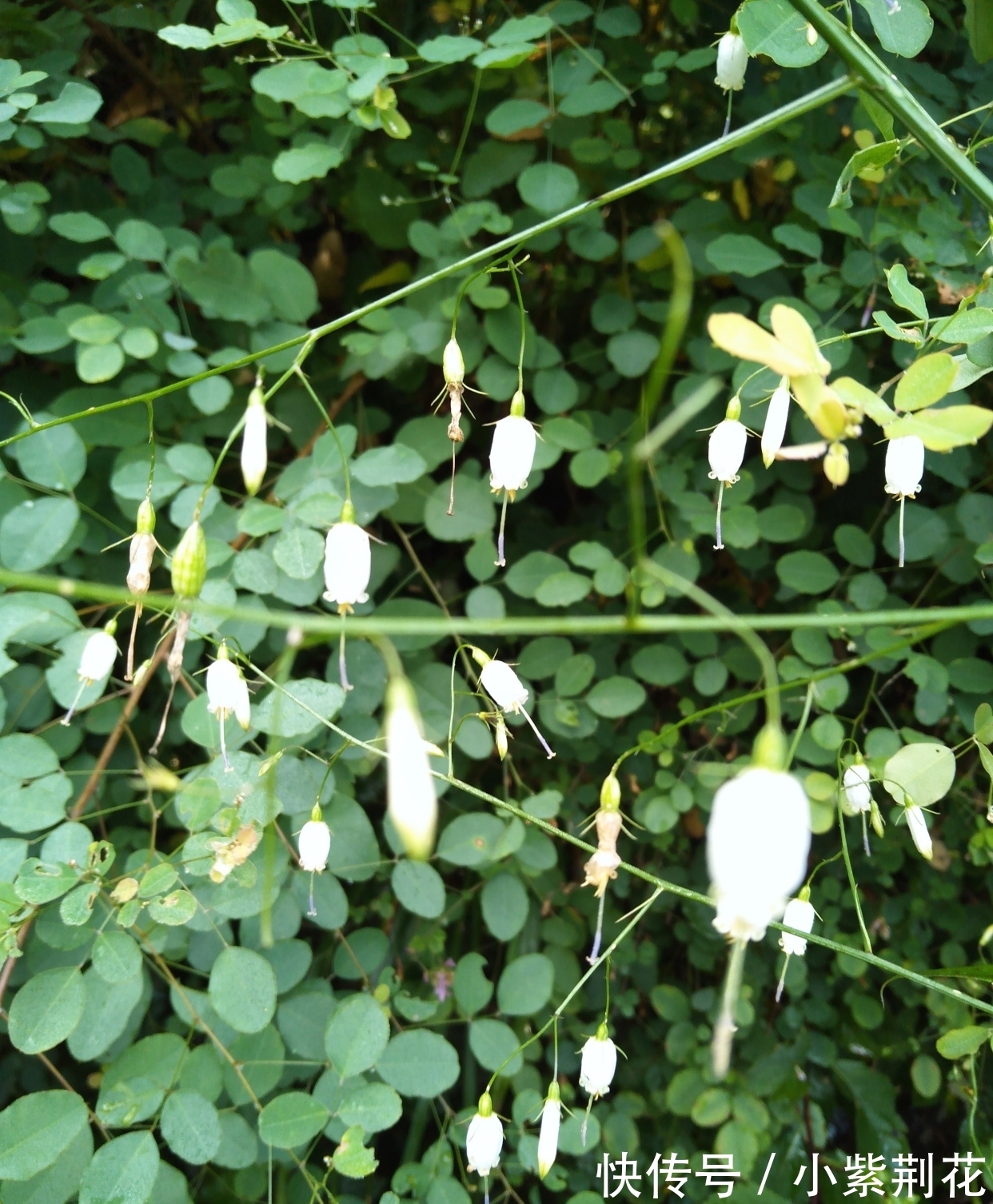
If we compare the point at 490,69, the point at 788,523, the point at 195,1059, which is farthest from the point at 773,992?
the point at 490,69

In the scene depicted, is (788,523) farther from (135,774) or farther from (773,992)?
(135,774)

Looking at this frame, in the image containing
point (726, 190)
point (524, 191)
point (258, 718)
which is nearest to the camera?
point (258, 718)

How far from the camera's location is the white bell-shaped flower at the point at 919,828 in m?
0.78

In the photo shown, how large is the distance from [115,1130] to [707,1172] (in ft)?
2.48

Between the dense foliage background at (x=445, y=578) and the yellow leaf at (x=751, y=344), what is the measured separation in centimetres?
27

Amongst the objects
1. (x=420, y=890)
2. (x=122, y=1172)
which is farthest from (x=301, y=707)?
(x=122, y=1172)

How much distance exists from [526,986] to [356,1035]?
0.23 meters

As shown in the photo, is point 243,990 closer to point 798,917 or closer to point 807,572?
point 798,917

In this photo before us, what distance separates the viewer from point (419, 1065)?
88cm

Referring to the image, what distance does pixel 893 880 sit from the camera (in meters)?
1.36

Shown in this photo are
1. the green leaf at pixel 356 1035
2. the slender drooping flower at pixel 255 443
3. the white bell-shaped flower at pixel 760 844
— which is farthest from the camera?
the green leaf at pixel 356 1035

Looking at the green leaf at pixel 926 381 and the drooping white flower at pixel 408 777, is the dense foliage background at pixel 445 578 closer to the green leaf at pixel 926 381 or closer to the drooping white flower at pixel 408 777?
the green leaf at pixel 926 381

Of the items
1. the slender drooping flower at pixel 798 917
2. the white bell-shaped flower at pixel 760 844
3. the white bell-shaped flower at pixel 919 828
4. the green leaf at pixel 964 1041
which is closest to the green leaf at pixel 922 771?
the white bell-shaped flower at pixel 919 828

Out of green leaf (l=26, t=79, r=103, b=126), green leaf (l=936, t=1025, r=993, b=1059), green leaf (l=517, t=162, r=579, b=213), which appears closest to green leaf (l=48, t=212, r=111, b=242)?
green leaf (l=26, t=79, r=103, b=126)
